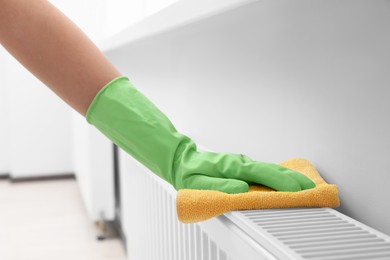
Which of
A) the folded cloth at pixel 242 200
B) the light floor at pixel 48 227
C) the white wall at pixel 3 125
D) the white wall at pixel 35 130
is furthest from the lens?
the white wall at pixel 3 125

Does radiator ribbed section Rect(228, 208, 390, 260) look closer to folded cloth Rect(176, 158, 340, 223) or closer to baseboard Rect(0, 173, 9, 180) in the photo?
folded cloth Rect(176, 158, 340, 223)

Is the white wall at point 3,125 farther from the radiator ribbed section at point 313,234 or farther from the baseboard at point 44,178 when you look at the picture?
the radiator ribbed section at point 313,234

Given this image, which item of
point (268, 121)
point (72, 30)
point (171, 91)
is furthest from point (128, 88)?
point (171, 91)

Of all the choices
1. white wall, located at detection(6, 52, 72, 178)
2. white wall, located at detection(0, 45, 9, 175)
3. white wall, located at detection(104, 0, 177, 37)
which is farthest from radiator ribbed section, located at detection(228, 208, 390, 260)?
white wall, located at detection(0, 45, 9, 175)

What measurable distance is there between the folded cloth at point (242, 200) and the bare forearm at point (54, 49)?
25 cm

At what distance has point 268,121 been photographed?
0.95 m

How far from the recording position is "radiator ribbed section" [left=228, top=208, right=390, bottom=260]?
509mm

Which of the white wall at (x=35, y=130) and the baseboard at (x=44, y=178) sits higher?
the white wall at (x=35, y=130)

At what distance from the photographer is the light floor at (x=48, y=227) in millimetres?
2479

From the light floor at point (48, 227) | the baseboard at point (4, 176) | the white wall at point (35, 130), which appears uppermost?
the white wall at point (35, 130)

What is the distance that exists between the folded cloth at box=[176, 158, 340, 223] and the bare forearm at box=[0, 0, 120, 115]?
0.25 metres

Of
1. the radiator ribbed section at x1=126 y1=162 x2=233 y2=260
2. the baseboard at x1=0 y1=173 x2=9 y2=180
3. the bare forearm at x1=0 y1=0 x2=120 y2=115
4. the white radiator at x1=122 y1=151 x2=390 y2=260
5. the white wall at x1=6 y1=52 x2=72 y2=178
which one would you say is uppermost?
the bare forearm at x1=0 y1=0 x2=120 y2=115

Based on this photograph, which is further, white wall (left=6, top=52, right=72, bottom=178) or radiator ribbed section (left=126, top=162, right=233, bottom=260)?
white wall (left=6, top=52, right=72, bottom=178)

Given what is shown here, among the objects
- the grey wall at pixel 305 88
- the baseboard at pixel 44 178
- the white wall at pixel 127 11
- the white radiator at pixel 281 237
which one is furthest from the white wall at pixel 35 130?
the white radiator at pixel 281 237
